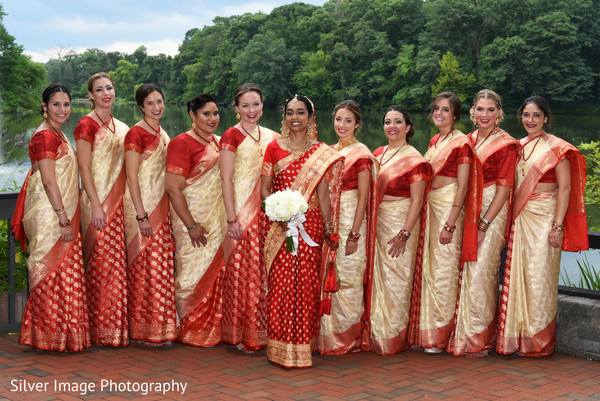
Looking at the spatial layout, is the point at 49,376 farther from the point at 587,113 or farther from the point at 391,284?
the point at 587,113

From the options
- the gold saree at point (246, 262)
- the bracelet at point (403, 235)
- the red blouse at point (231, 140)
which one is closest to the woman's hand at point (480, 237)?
the bracelet at point (403, 235)

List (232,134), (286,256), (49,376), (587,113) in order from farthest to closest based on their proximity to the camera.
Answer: (587,113), (232,134), (286,256), (49,376)

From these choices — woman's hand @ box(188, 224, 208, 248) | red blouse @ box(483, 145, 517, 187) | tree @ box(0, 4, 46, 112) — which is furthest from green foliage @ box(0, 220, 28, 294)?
tree @ box(0, 4, 46, 112)

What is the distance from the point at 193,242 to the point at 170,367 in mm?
942

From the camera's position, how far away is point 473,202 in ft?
15.4

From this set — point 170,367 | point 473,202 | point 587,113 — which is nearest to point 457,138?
point 473,202

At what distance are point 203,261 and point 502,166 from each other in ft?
7.21

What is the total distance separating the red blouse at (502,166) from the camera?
4.71m

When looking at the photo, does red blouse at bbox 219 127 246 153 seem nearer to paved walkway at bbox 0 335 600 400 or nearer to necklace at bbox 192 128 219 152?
necklace at bbox 192 128 219 152

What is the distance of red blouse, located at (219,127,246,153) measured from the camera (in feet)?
15.7

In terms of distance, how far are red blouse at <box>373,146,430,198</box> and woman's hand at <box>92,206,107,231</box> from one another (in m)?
1.96

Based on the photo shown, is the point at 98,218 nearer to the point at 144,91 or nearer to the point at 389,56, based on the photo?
the point at 144,91

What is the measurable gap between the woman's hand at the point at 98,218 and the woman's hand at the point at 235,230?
0.85m

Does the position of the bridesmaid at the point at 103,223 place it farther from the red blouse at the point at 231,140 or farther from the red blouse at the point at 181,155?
the red blouse at the point at 231,140
